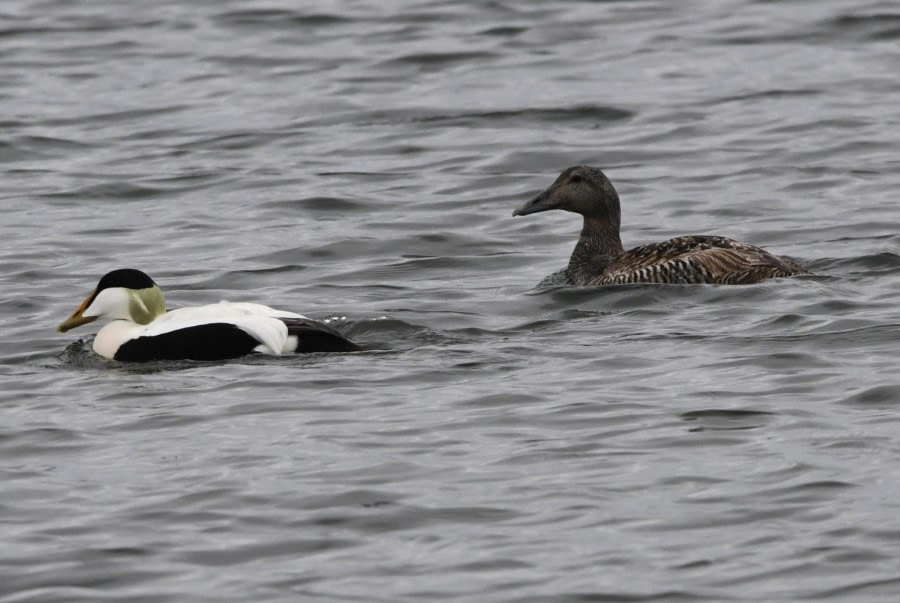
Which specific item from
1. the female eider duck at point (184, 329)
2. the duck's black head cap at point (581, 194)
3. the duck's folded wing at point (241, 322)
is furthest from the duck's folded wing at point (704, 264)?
the duck's folded wing at point (241, 322)

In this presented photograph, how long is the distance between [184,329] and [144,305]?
1.57ft

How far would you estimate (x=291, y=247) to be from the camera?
14141mm

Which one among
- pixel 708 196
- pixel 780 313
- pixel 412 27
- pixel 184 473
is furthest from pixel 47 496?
pixel 412 27

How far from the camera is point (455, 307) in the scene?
11.9 meters

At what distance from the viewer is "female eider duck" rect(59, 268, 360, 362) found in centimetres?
1009

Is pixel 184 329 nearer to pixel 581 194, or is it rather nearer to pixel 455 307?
pixel 455 307

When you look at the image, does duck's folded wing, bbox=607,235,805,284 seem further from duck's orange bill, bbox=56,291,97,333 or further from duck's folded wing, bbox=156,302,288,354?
duck's orange bill, bbox=56,291,97,333

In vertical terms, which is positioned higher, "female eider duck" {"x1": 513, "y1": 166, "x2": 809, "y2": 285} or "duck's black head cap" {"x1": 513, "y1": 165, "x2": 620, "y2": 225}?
"duck's black head cap" {"x1": 513, "y1": 165, "x2": 620, "y2": 225}

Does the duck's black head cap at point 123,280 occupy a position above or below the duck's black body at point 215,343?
above

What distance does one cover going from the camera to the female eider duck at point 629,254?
1203cm

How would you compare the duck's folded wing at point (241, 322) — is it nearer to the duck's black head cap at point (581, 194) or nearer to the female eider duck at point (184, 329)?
the female eider duck at point (184, 329)

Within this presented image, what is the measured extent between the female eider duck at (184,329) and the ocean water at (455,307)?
0.40 feet

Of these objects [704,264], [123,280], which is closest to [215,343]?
[123,280]

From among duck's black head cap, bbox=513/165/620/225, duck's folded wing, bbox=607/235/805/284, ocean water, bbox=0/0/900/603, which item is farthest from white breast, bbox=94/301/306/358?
duck's black head cap, bbox=513/165/620/225
